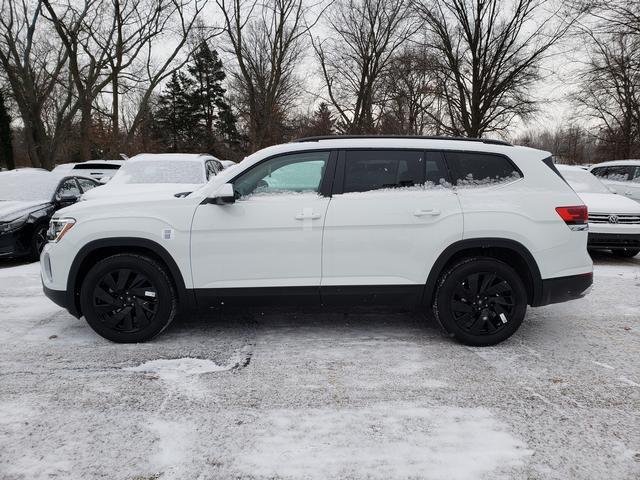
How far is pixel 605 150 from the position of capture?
1388 inches

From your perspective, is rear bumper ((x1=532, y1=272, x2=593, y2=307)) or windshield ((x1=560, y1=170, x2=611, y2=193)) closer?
rear bumper ((x1=532, y1=272, x2=593, y2=307))

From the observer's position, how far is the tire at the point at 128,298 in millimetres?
3896

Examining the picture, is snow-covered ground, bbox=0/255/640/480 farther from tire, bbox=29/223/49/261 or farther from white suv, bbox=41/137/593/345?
tire, bbox=29/223/49/261

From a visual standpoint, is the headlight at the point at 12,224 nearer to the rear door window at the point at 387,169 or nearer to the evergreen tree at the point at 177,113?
the rear door window at the point at 387,169

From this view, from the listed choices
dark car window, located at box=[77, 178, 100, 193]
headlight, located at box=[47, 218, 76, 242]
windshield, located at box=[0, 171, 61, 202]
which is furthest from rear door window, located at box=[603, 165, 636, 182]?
windshield, located at box=[0, 171, 61, 202]

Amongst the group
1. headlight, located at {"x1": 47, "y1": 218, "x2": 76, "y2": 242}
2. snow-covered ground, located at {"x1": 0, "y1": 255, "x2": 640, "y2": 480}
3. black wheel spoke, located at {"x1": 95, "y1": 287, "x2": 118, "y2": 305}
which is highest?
headlight, located at {"x1": 47, "y1": 218, "x2": 76, "y2": 242}

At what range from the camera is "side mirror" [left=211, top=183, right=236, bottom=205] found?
376 cm

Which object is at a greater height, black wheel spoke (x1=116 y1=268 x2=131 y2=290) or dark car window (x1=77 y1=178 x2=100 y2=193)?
dark car window (x1=77 y1=178 x2=100 y2=193)

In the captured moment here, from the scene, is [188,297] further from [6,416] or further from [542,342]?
[542,342]

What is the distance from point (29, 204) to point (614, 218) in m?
10.3

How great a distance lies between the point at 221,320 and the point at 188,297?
2.88 feet

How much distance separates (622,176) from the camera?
11383 millimetres

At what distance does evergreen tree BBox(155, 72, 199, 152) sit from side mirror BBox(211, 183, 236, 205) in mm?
43863

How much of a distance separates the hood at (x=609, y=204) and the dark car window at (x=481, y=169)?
4.78m
